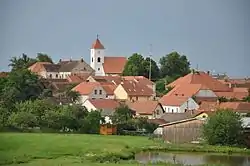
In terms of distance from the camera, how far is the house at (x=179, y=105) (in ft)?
155

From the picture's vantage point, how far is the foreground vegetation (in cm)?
2195

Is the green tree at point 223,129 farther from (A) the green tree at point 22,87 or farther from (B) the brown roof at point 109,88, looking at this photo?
(B) the brown roof at point 109,88

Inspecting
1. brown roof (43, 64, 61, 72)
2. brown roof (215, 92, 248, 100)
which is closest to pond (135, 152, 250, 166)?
brown roof (215, 92, 248, 100)

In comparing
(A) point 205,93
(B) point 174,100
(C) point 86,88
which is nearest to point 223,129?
(B) point 174,100

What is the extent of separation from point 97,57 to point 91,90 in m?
27.9

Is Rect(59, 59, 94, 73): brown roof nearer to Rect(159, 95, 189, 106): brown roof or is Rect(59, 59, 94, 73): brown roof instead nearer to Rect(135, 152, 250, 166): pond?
Rect(159, 95, 189, 106): brown roof

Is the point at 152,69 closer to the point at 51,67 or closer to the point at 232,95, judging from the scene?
the point at 51,67

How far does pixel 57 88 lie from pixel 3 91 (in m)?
12.1

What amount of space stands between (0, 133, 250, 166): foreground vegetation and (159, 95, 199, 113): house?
51.3 ft

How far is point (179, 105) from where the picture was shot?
155 feet

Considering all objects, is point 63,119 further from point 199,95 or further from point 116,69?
point 116,69

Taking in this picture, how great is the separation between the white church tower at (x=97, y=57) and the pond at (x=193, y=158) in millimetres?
50959

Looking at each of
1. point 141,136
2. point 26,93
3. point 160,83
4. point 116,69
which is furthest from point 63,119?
point 116,69

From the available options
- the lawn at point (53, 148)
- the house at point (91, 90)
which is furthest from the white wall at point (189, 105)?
the lawn at point (53, 148)
